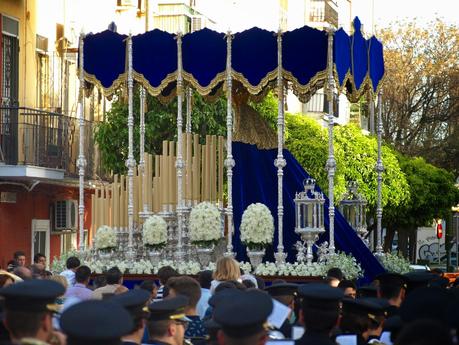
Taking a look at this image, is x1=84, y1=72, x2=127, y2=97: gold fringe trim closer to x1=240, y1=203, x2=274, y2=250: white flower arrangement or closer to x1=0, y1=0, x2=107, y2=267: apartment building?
x1=240, y1=203, x2=274, y2=250: white flower arrangement

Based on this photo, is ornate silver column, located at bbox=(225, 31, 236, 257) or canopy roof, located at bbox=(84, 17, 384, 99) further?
canopy roof, located at bbox=(84, 17, 384, 99)

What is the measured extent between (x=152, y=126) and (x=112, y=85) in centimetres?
856

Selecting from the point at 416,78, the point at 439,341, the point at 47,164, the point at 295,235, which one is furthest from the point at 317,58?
the point at 416,78

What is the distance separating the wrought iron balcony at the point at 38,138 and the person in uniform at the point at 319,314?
21.1 meters

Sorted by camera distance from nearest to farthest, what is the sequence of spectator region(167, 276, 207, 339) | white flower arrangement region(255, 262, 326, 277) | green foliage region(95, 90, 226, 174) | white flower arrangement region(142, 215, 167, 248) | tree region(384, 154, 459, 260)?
spectator region(167, 276, 207, 339)
white flower arrangement region(255, 262, 326, 277)
white flower arrangement region(142, 215, 167, 248)
green foliage region(95, 90, 226, 174)
tree region(384, 154, 459, 260)

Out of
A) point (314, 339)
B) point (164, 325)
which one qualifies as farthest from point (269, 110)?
point (314, 339)

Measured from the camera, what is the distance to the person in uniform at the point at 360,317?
10648mm

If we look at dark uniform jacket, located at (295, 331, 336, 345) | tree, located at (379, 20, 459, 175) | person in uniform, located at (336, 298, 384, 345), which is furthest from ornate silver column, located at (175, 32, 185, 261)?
tree, located at (379, 20, 459, 175)

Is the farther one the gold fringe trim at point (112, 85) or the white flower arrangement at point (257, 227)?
the gold fringe trim at point (112, 85)

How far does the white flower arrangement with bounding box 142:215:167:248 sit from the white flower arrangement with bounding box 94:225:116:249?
73 centimetres

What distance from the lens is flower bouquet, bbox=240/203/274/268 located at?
2234cm

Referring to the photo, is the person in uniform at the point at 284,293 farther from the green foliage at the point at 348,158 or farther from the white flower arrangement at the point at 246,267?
the green foliage at the point at 348,158

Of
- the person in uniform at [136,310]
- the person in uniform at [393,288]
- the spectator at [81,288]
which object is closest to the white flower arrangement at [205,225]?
the spectator at [81,288]

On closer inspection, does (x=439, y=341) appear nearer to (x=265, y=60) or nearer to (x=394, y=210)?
(x=265, y=60)
